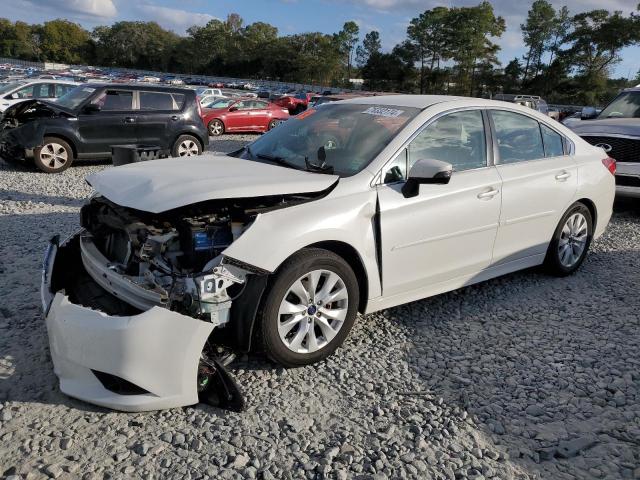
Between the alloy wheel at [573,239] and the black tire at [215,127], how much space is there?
15.0 metres

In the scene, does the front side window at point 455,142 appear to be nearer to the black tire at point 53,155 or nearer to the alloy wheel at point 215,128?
the black tire at point 53,155

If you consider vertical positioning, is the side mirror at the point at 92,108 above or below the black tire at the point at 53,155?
above

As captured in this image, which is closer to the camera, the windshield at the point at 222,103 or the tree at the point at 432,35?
the windshield at the point at 222,103

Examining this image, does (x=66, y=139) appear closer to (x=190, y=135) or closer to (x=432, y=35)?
(x=190, y=135)

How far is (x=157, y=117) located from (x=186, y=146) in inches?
32.5

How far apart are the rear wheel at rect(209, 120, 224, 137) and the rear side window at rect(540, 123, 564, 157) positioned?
1491 centimetres

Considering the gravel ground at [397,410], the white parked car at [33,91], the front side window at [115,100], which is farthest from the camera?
the white parked car at [33,91]

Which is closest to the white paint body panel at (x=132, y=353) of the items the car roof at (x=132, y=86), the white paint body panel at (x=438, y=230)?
the white paint body panel at (x=438, y=230)

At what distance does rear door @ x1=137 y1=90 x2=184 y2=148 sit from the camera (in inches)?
432

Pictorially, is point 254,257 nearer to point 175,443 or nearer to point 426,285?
point 175,443

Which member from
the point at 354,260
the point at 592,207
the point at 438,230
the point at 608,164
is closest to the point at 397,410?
the point at 354,260

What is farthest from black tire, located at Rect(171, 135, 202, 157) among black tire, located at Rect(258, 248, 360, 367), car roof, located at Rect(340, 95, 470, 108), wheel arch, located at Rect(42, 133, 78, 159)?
black tire, located at Rect(258, 248, 360, 367)

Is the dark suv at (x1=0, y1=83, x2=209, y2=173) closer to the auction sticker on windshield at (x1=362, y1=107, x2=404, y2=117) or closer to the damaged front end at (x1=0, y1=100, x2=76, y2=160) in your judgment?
the damaged front end at (x1=0, y1=100, x2=76, y2=160)

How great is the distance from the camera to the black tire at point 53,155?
987 cm
